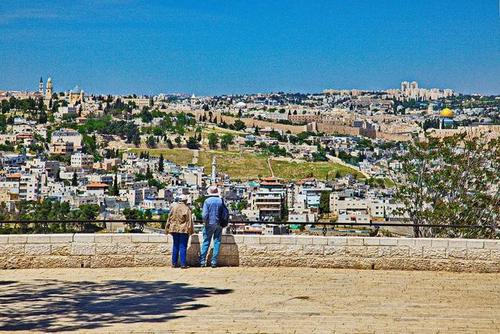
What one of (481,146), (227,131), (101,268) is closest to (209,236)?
(101,268)

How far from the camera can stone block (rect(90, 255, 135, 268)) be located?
10.9 meters

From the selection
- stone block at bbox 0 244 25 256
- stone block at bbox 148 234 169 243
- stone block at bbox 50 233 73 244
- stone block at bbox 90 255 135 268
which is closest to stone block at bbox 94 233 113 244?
stone block at bbox 90 255 135 268

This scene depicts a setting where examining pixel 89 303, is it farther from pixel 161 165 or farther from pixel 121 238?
pixel 161 165

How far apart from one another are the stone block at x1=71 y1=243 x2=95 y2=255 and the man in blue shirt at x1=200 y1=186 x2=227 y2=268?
52.8 inches

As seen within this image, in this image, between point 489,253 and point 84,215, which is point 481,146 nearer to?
point 489,253

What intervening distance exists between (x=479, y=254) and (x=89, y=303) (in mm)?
4855

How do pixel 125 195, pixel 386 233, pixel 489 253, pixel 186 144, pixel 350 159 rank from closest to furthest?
pixel 489 253, pixel 386 233, pixel 125 195, pixel 350 159, pixel 186 144

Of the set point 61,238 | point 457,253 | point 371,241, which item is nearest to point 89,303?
point 61,238

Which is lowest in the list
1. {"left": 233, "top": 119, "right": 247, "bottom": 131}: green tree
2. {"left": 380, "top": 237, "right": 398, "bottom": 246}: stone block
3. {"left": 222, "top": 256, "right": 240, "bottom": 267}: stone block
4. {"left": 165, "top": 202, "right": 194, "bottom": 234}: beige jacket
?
{"left": 222, "top": 256, "right": 240, "bottom": 267}: stone block

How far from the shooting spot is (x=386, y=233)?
1405 cm

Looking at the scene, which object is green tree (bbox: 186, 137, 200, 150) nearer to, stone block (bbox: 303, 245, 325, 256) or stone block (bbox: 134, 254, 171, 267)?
stone block (bbox: 134, 254, 171, 267)

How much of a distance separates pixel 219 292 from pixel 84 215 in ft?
135

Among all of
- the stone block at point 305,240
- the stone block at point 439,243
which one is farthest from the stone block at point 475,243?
the stone block at point 305,240

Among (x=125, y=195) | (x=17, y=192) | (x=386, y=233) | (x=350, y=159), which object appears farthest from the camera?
(x=350, y=159)
